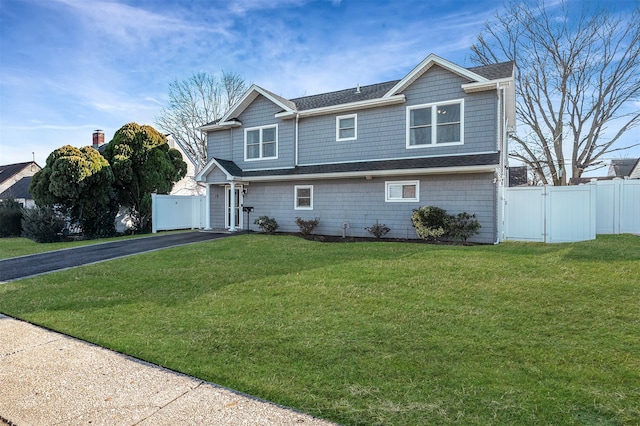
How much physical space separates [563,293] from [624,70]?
2447cm

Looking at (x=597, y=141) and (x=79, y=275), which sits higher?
(x=597, y=141)

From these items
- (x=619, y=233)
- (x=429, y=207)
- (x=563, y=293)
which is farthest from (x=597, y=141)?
(x=563, y=293)

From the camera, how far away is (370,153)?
14773 mm

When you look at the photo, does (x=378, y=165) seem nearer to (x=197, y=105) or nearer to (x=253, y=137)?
(x=253, y=137)

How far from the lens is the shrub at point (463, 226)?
1220cm

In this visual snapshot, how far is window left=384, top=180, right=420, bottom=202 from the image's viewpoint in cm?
1346

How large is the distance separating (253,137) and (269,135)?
3.19 ft

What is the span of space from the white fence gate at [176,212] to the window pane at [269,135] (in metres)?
5.87

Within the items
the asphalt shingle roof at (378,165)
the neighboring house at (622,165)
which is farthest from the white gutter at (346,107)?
the neighboring house at (622,165)

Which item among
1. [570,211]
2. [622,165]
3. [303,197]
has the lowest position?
[570,211]

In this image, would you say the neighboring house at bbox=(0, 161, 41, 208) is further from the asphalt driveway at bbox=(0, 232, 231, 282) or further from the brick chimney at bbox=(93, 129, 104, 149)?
the asphalt driveway at bbox=(0, 232, 231, 282)

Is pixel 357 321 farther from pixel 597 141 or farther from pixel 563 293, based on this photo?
pixel 597 141

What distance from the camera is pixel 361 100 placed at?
584 inches

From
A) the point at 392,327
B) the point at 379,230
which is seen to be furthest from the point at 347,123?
the point at 392,327
